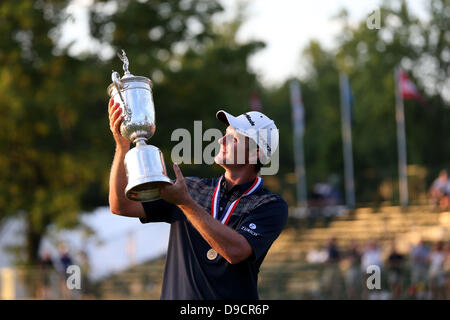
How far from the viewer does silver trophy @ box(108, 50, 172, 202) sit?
3.78m

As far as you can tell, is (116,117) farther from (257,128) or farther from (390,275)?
(390,275)

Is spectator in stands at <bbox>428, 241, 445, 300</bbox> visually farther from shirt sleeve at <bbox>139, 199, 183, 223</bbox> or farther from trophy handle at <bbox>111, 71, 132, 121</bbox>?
trophy handle at <bbox>111, 71, 132, 121</bbox>

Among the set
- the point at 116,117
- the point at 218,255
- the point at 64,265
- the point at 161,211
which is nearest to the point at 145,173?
the point at 116,117

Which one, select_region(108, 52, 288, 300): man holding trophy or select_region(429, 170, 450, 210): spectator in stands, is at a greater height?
select_region(429, 170, 450, 210): spectator in stands

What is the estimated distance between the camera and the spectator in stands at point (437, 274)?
46.4ft

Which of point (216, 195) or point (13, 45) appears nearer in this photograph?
point (216, 195)

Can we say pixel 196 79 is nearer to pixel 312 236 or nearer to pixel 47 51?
pixel 47 51

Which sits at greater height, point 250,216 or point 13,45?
point 13,45

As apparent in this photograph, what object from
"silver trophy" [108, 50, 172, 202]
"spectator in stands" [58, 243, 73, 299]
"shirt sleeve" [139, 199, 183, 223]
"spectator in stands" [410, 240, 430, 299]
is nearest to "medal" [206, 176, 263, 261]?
"shirt sleeve" [139, 199, 183, 223]

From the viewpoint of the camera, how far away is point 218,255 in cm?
431

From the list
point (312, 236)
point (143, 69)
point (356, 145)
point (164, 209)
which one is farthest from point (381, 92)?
point (164, 209)

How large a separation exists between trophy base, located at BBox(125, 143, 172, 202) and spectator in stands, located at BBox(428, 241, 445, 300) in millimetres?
11045

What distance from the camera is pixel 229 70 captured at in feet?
73.1

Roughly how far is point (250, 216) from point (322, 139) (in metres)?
40.1
